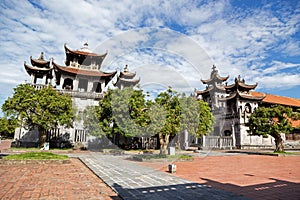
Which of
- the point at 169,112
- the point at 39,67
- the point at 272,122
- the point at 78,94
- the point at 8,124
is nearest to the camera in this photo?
the point at 169,112

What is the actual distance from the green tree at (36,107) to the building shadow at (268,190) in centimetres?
1782

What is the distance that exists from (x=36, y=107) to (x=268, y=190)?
66.6 ft

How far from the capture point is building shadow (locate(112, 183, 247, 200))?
5.33m

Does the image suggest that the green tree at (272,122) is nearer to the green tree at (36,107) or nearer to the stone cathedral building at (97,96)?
the stone cathedral building at (97,96)

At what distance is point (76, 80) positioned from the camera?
2961cm

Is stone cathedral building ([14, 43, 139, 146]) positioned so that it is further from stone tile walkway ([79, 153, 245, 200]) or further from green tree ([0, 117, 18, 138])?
stone tile walkway ([79, 153, 245, 200])

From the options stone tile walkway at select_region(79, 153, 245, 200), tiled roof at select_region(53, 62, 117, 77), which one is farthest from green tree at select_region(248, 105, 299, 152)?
tiled roof at select_region(53, 62, 117, 77)

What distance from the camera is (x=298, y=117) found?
19.9 metres

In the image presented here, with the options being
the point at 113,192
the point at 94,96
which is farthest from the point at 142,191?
the point at 94,96

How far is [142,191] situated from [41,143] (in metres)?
19.8

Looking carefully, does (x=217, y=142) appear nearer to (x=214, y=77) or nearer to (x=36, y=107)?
(x=214, y=77)

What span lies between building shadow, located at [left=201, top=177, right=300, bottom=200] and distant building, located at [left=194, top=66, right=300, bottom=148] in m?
21.6

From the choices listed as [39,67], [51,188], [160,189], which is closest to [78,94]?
[39,67]

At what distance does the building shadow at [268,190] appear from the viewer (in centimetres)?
565
